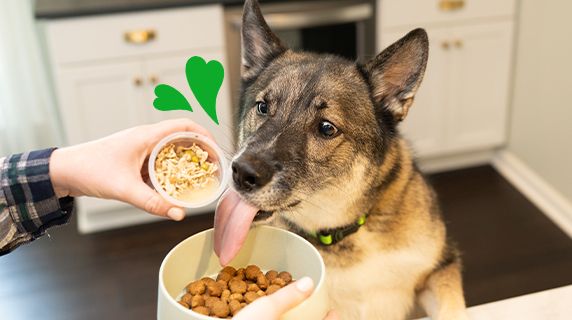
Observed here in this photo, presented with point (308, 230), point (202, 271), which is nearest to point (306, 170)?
point (308, 230)

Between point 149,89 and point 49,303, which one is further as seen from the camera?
point 149,89

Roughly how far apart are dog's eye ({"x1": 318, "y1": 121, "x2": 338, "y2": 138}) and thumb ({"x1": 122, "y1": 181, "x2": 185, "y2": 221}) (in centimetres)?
43

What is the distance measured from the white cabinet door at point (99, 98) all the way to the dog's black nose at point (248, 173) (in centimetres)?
175

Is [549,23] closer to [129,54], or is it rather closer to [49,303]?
[129,54]

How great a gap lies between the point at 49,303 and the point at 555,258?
2176 millimetres

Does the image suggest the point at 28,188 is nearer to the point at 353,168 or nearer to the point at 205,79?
the point at 205,79

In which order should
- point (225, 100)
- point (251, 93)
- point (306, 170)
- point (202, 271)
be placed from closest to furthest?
point (202, 271) < point (306, 170) < point (251, 93) < point (225, 100)

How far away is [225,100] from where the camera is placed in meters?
2.81

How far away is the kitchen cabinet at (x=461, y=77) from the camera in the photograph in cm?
297

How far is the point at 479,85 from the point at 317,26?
967mm

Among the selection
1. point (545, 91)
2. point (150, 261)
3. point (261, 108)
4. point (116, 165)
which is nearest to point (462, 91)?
point (545, 91)

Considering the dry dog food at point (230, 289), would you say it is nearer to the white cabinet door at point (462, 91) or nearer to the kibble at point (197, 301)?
the kibble at point (197, 301)

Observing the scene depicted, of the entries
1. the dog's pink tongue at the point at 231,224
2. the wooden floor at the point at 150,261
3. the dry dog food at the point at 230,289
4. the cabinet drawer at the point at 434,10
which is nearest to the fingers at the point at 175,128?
the dog's pink tongue at the point at 231,224

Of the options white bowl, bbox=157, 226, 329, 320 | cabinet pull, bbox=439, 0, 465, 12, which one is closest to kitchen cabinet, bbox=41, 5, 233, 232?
cabinet pull, bbox=439, 0, 465, 12
